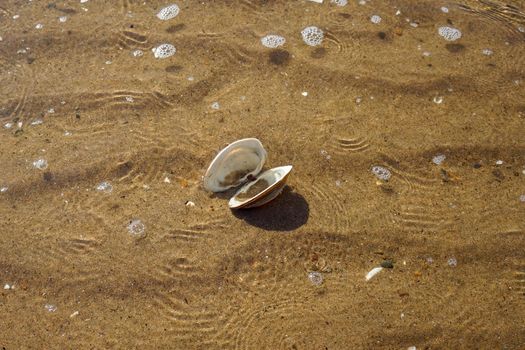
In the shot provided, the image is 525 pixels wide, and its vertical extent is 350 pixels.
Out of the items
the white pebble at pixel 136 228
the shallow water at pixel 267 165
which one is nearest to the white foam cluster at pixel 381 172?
the shallow water at pixel 267 165

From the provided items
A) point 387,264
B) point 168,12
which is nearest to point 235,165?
point 387,264

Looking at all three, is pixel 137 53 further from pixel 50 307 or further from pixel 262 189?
pixel 50 307

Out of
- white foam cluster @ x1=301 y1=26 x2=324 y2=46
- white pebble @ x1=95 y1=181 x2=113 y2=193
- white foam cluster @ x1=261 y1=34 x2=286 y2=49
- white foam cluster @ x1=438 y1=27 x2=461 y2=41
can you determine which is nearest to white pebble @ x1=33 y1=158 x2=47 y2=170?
white pebble @ x1=95 y1=181 x2=113 y2=193

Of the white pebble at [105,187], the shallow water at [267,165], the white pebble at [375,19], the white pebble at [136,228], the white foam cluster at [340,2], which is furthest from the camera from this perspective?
the white foam cluster at [340,2]

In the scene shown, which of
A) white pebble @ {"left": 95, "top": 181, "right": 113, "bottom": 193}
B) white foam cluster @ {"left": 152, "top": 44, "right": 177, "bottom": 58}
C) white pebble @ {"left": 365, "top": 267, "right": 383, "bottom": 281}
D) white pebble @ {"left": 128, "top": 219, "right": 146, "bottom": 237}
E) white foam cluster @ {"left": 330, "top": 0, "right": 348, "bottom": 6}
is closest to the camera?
white pebble @ {"left": 365, "top": 267, "right": 383, "bottom": 281}

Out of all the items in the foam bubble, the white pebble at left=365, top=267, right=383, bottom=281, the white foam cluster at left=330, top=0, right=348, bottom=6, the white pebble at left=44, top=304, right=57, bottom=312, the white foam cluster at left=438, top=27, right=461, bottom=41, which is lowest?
the white pebble at left=44, top=304, right=57, bottom=312

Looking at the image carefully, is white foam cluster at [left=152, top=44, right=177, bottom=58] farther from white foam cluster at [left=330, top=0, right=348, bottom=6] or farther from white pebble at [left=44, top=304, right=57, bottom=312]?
white pebble at [left=44, top=304, right=57, bottom=312]

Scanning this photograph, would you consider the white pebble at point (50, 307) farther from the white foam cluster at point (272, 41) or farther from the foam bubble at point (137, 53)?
the white foam cluster at point (272, 41)

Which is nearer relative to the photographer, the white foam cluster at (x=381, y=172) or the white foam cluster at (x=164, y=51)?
the white foam cluster at (x=381, y=172)
